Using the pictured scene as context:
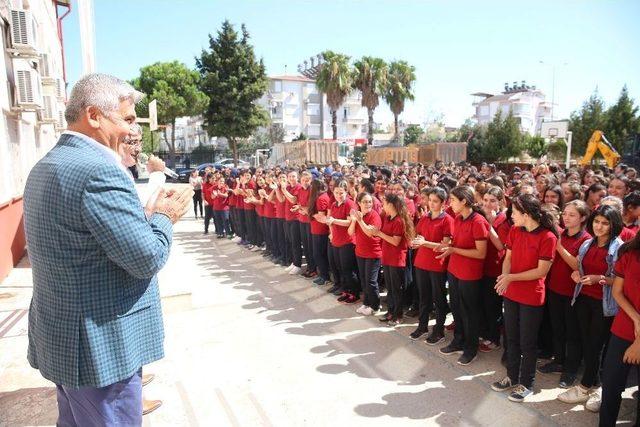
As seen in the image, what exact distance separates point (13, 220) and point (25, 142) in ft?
8.06

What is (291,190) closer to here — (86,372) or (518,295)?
(518,295)

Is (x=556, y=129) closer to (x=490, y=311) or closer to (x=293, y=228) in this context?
(x=293, y=228)

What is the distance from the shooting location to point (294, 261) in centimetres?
830

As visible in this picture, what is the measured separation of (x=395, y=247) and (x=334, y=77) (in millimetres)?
28528

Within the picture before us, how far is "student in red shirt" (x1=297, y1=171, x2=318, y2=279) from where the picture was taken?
7667 mm

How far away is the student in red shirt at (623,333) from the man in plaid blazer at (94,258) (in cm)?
288

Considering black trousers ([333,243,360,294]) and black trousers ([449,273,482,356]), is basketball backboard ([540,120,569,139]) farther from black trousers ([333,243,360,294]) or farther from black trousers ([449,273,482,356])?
black trousers ([449,273,482,356])

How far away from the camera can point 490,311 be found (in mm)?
4715

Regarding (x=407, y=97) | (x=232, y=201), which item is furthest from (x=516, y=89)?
(x=232, y=201)

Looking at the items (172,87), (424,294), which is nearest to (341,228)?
(424,294)

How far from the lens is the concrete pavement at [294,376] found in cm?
343

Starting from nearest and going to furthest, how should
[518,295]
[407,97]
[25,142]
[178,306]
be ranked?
[518,295]
[178,306]
[25,142]
[407,97]

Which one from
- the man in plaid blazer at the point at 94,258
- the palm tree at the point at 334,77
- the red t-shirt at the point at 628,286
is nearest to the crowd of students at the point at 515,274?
the red t-shirt at the point at 628,286

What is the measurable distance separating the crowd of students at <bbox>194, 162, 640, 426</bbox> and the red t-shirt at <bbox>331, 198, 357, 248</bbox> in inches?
0.8
